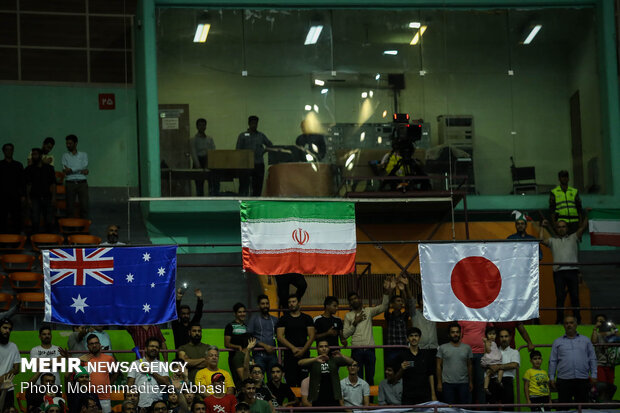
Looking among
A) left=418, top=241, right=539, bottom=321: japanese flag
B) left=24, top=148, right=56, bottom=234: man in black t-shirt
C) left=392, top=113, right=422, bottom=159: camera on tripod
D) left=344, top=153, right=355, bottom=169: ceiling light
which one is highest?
left=392, top=113, right=422, bottom=159: camera on tripod

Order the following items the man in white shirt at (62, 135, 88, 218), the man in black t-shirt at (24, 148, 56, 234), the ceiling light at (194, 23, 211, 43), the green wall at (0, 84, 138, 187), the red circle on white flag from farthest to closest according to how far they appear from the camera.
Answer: the green wall at (0, 84, 138, 187)
the ceiling light at (194, 23, 211, 43)
the man in white shirt at (62, 135, 88, 218)
the man in black t-shirt at (24, 148, 56, 234)
the red circle on white flag

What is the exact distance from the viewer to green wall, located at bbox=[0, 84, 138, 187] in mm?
23500

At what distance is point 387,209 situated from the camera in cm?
1981

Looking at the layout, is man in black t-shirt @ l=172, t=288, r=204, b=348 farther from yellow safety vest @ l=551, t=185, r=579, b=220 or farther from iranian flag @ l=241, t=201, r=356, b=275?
yellow safety vest @ l=551, t=185, r=579, b=220

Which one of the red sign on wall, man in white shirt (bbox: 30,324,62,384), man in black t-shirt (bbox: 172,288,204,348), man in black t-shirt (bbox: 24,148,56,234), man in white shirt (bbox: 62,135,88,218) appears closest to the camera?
man in white shirt (bbox: 30,324,62,384)

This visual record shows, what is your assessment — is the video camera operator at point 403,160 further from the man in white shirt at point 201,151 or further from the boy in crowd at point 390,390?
the boy in crowd at point 390,390

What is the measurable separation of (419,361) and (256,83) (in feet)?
26.4

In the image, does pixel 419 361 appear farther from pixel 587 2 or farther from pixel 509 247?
pixel 587 2

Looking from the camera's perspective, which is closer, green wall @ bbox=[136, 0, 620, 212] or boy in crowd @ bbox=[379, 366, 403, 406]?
boy in crowd @ bbox=[379, 366, 403, 406]

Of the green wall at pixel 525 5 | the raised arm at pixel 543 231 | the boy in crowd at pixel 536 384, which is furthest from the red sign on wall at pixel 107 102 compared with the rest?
the boy in crowd at pixel 536 384

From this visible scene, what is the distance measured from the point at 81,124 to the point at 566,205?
10685mm

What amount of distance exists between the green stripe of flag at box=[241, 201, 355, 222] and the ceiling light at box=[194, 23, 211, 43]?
590 cm

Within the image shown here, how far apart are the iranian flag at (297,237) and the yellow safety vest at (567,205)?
482 cm

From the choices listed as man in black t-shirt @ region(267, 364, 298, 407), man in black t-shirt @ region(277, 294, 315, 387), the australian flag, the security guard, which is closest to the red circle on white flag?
man in black t-shirt @ region(277, 294, 315, 387)
